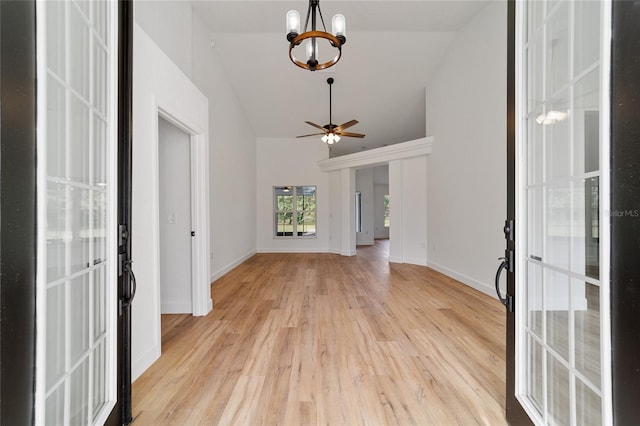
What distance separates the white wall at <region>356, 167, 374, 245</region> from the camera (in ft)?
35.6

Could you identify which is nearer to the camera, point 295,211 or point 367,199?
point 295,211

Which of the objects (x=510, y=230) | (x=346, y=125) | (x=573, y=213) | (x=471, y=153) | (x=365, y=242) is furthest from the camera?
(x=365, y=242)

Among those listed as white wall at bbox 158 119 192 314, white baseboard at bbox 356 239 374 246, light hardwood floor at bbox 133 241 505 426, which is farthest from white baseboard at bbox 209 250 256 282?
white baseboard at bbox 356 239 374 246

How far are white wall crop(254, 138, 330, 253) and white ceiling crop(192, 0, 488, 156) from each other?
29 cm

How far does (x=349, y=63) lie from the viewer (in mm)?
5574

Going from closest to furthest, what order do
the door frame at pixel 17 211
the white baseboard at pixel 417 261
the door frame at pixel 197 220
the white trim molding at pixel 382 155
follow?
the door frame at pixel 17 211
the door frame at pixel 197 220
the white trim molding at pixel 382 155
the white baseboard at pixel 417 261

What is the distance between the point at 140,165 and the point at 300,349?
76.1 inches

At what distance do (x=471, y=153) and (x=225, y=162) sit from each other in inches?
171

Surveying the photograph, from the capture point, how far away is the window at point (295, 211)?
27.3 feet

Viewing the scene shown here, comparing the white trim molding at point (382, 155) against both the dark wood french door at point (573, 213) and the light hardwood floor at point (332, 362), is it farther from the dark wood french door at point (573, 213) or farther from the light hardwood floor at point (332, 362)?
the dark wood french door at point (573, 213)

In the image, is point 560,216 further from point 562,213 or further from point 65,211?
point 65,211

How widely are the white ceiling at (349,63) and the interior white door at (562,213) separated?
366 cm

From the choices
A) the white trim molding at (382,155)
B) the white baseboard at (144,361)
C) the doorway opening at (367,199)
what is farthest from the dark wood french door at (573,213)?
the doorway opening at (367,199)

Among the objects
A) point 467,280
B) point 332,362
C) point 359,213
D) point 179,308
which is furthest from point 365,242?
point 332,362
